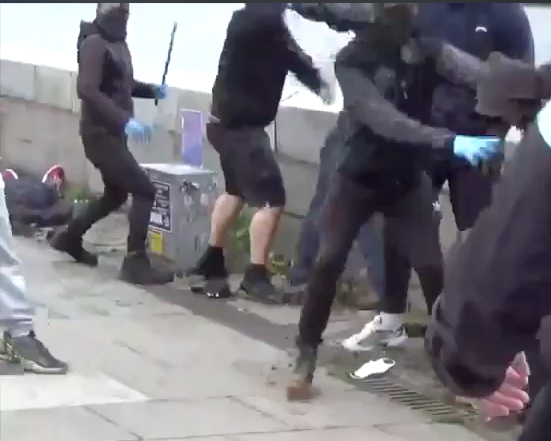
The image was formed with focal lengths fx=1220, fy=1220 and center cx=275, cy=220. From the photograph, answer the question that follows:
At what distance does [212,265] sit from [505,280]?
552 centimetres

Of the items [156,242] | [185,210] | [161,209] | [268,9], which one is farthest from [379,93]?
[156,242]

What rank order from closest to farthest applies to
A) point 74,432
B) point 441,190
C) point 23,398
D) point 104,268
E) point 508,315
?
1. point 508,315
2. point 74,432
3. point 23,398
4. point 441,190
5. point 104,268

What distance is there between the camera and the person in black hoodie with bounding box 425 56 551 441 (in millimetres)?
2115

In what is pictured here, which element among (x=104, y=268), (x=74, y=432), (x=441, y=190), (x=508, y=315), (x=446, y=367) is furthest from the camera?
(x=104, y=268)

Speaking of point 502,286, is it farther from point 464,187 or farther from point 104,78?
point 104,78

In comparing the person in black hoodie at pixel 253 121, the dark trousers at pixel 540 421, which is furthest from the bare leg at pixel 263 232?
the dark trousers at pixel 540 421

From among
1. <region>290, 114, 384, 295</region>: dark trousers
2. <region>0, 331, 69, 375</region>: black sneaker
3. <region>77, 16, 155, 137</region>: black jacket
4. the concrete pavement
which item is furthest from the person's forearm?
<region>0, 331, 69, 375</region>: black sneaker

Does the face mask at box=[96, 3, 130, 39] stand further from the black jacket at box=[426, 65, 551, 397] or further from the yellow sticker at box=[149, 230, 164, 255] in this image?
the black jacket at box=[426, 65, 551, 397]

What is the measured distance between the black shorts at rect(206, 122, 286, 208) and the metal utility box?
92 cm

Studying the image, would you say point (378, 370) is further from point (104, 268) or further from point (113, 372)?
point (104, 268)

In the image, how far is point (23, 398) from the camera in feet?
16.4

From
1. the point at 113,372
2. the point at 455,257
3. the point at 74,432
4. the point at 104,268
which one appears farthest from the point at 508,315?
the point at 104,268

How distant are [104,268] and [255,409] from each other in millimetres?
3405

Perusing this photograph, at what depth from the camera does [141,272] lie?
25.4 feet
